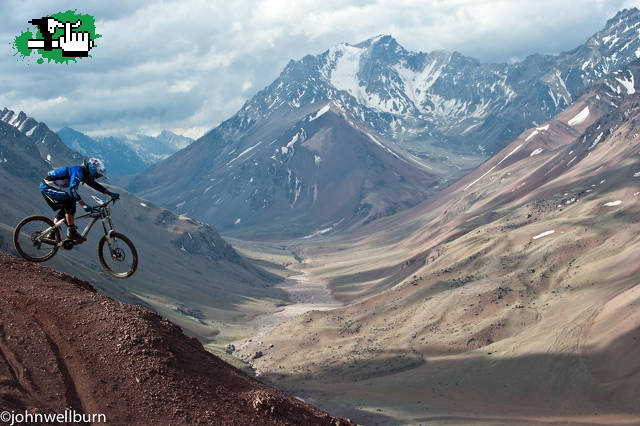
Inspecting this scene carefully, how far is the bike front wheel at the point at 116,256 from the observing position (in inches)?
945

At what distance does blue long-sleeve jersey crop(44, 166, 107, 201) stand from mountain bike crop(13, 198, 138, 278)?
920 mm

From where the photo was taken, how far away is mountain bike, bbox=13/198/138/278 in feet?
76.7

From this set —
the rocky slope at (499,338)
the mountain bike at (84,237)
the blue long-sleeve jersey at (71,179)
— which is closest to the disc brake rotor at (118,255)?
the mountain bike at (84,237)

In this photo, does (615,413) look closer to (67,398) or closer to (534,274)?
(534,274)

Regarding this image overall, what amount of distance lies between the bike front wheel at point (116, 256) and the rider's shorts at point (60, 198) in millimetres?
1866

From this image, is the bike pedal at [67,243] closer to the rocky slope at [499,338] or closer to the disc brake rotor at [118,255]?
the disc brake rotor at [118,255]

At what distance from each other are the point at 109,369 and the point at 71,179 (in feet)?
25.2

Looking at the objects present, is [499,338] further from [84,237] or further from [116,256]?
[84,237]

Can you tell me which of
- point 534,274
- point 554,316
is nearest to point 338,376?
point 554,316

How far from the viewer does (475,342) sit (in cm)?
11012

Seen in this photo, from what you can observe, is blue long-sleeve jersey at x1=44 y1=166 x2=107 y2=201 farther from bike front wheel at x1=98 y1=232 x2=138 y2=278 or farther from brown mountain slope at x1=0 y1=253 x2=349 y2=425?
brown mountain slope at x1=0 y1=253 x2=349 y2=425

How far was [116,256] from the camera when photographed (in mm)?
24859
